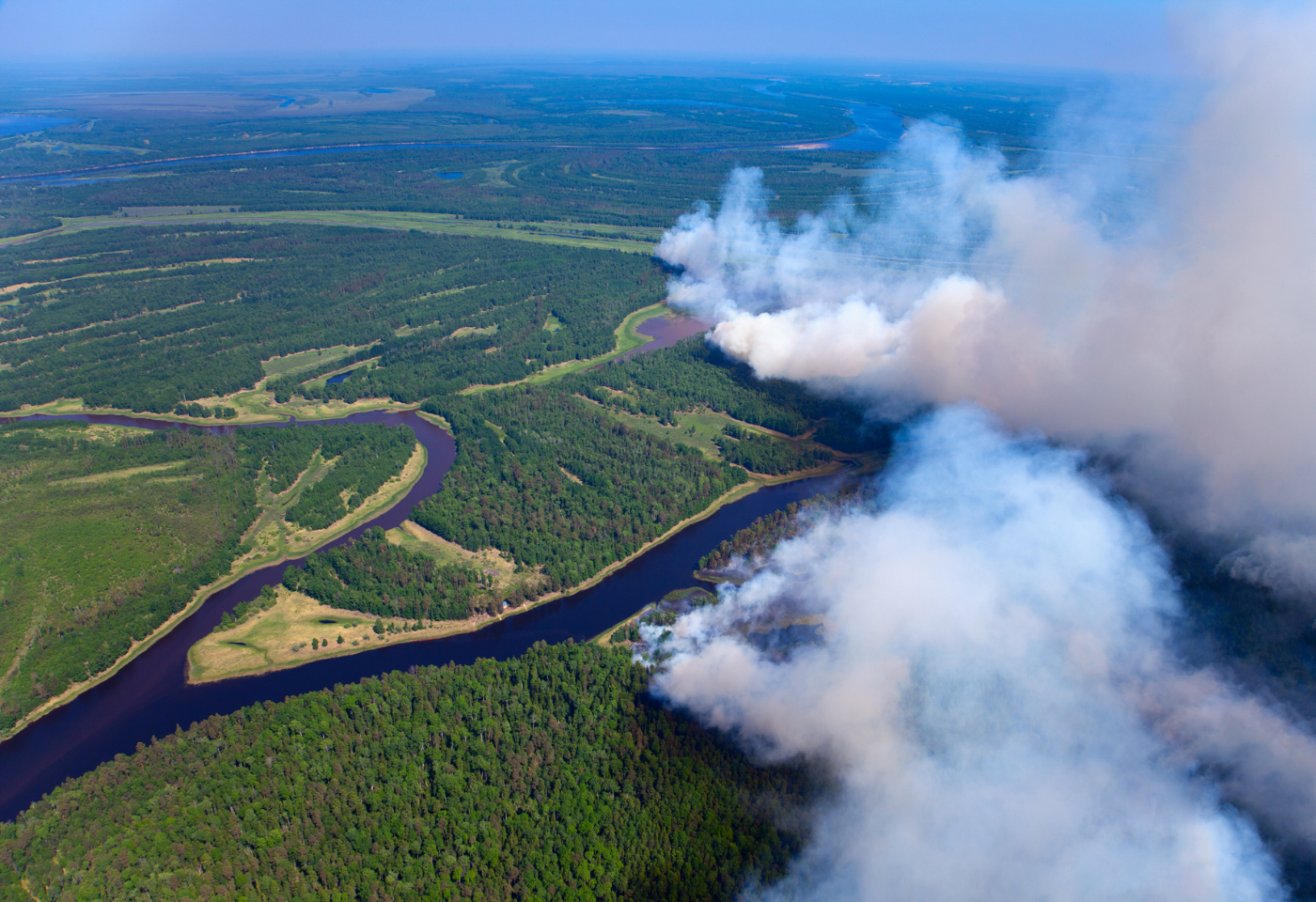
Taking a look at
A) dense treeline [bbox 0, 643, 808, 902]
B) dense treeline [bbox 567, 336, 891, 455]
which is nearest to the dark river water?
dense treeline [bbox 0, 643, 808, 902]

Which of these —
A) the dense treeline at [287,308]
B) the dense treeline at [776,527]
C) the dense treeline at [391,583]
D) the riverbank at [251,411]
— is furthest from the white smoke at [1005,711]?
the dense treeline at [287,308]

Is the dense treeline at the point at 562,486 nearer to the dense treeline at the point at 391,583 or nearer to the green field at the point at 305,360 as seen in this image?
the dense treeline at the point at 391,583

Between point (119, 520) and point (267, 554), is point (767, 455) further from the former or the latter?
point (119, 520)

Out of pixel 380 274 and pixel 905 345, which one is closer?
pixel 905 345

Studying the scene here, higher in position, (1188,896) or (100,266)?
(100,266)

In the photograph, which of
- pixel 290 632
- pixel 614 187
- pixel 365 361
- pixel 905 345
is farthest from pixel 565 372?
pixel 614 187

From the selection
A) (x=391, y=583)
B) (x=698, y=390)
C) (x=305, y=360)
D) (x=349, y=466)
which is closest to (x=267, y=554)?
(x=391, y=583)

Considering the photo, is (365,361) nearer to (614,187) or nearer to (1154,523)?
(1154,523)

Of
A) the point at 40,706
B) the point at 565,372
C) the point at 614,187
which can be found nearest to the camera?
the point at 40,706
